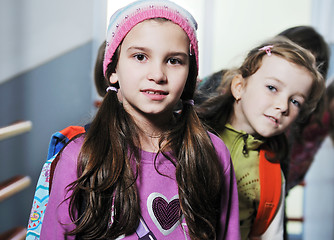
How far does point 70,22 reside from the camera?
101 centimetres

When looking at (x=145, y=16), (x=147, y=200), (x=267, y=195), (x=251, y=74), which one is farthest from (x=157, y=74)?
(x=267, y=195)

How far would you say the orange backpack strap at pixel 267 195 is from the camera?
961mm

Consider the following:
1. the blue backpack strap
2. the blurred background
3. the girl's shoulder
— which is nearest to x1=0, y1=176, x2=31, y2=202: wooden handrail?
the blurred background

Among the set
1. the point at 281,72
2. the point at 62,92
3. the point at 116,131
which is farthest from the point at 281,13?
the point at 116,131

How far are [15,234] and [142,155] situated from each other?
0.41m

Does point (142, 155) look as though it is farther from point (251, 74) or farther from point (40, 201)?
point (251, 74)

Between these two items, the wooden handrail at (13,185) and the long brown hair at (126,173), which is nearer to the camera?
the long brown hair at (126,173)

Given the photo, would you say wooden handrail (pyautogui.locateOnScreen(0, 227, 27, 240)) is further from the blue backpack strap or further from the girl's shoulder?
the girl's shoulder

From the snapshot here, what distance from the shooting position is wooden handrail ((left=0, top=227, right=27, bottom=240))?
94cm

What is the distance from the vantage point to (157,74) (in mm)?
692

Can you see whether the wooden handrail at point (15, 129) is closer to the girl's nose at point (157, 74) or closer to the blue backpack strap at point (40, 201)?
the blue backpack strap at point (40, 201)

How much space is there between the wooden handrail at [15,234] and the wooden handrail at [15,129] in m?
0.23

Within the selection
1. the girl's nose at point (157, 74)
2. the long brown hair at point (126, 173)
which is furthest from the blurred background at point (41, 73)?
the girl's nose at point (157, 74)

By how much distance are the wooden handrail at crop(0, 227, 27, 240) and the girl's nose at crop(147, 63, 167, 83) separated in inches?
20.6
